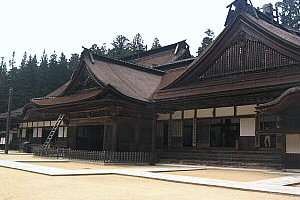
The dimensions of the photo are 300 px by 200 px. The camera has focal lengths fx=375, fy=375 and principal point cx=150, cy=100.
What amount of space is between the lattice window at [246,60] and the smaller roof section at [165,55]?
13.5m

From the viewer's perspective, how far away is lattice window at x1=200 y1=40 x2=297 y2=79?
61.6 ft

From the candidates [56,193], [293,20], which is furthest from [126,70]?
[293,20]

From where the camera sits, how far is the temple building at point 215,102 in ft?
57.7

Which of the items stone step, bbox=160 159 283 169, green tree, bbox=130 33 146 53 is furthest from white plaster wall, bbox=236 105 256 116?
green tree, bbox=130 33 146 53

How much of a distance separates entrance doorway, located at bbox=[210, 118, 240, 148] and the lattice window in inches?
105

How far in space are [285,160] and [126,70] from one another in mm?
13762

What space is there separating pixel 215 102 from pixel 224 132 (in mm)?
1862

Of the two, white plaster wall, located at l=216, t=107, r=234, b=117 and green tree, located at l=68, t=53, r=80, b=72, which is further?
green tree, located at l=68, t=53, r=80, b=72

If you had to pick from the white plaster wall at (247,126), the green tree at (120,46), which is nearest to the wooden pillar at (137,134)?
the white plaster wall at (247,126)

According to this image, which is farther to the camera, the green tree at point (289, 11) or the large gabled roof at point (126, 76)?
the green tree at point (289, 11)

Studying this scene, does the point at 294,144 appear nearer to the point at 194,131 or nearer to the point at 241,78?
the point at 241,78

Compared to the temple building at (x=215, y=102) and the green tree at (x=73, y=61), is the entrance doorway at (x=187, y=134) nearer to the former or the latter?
the temple building at (x=215, y=102)

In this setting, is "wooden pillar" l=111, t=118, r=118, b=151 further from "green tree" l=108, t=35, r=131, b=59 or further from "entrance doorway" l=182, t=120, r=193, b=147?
"green tree" l=108, t=35, r=131, b=59

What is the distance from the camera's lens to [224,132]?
20.9 m
